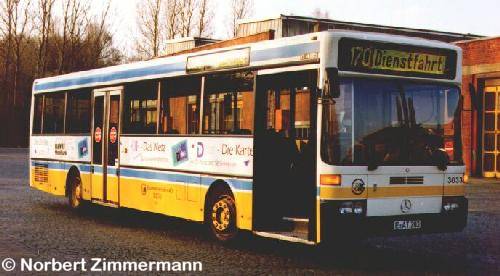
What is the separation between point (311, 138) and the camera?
9953 mm

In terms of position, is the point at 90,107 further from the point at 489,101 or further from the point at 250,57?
the point at 489,101

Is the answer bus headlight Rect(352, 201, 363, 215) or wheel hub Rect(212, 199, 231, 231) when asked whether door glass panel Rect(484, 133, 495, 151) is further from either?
bus headlight Rect(352, 201, 363, 215)

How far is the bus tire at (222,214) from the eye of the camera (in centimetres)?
1141

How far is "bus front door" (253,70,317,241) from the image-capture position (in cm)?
1070

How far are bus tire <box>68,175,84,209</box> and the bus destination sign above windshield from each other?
828 cm

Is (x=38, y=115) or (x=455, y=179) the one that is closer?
(x=455, y=179)

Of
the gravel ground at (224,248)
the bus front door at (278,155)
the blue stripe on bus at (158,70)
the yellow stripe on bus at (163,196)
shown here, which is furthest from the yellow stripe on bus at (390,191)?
the blue stripe on bus at (158,70)

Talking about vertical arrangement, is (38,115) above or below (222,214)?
above

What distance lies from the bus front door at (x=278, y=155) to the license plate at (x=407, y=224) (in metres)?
1.32

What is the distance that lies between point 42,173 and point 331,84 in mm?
10680

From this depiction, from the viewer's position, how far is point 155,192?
13.5 m

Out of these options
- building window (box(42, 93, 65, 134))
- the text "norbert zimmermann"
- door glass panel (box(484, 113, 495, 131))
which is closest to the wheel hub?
the text "norbert zimmermann"

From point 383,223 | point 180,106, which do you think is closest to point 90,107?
point 180,106

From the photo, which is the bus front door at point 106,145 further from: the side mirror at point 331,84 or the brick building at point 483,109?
the brick building at point 483,109
